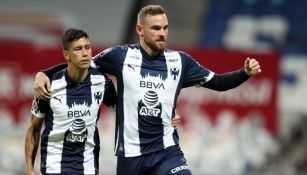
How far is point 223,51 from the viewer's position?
14.9 meters

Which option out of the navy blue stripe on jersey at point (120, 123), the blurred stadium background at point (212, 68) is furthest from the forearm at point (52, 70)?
the blurred stadium background at point (212, 68)

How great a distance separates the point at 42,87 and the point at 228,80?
1552mm

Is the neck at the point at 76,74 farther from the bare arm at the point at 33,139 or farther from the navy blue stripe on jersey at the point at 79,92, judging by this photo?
the bare arm at the point at 33,139

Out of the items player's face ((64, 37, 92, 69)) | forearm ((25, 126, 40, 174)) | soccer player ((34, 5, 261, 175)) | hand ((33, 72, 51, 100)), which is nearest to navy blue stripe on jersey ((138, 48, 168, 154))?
soccer player ((34, 5, 261, 175))

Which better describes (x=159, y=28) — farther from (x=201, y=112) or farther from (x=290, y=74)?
(x=290, y=74)

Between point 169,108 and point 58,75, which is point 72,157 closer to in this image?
point 58,75

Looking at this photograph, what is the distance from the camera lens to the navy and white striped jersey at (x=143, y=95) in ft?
25.6

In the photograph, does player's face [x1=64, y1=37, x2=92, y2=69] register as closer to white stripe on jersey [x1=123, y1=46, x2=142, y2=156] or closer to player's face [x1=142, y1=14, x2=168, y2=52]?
white stripe on jersey [x1=123, y1=46, x2=142, y2=156]

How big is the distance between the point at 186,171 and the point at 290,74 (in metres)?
10.5

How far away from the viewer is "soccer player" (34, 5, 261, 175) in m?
7.76

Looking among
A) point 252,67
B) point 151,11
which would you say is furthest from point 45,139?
point 252,67

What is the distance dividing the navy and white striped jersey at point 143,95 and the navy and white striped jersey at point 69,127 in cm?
24

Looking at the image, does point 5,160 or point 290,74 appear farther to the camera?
point 290,74

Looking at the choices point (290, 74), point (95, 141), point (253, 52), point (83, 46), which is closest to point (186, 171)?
point (95, 141)
